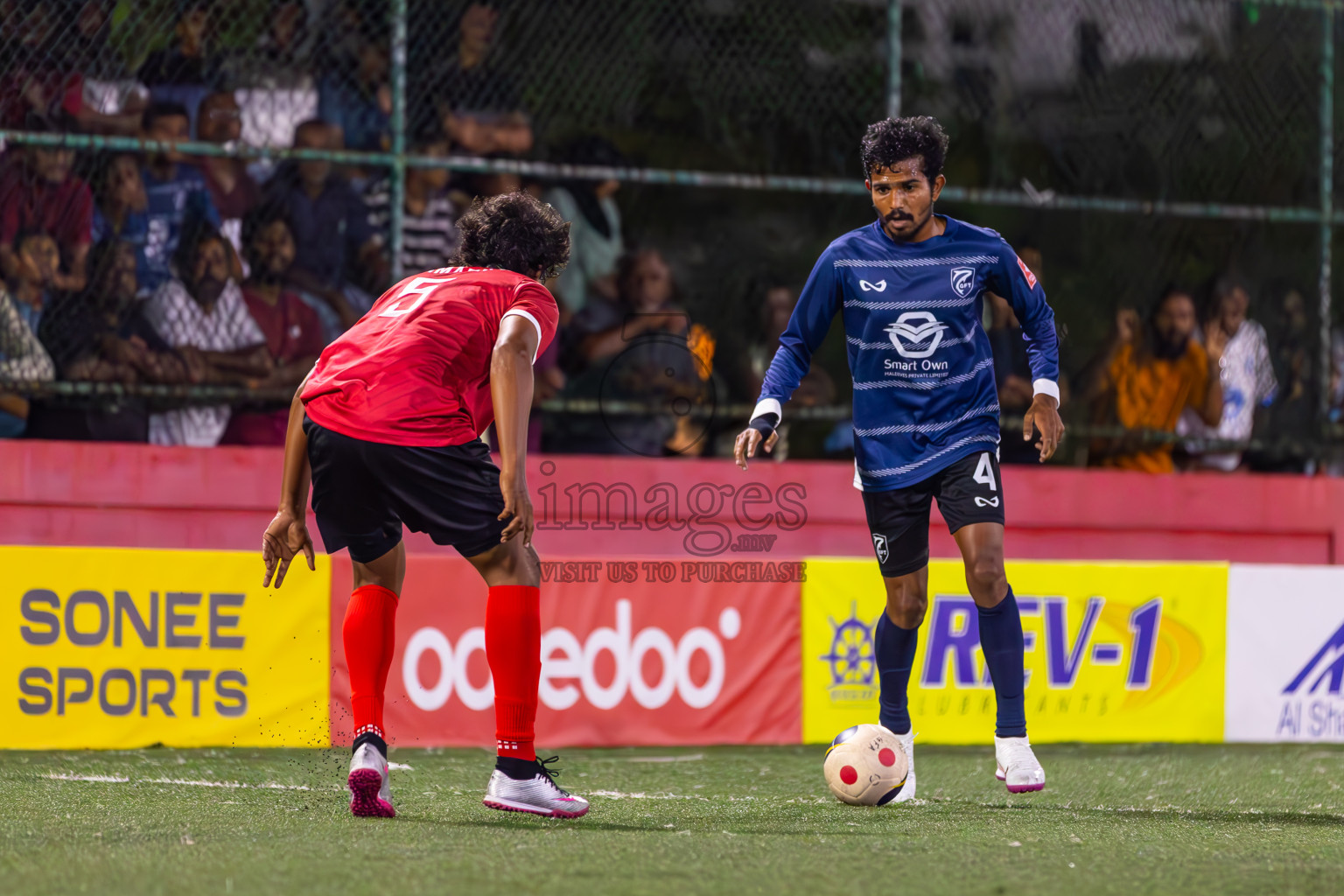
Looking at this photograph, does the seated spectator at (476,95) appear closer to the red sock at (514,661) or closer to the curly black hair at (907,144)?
the curly black hair at (907,144)

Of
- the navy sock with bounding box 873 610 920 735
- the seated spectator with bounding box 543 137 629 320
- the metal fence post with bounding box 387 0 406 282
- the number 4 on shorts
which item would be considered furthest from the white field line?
the seated spectator with bounding box 543 137 629 320

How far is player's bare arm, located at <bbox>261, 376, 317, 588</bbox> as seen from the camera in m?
4.23

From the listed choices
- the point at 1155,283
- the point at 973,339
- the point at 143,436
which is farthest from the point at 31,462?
the point at 1155,283

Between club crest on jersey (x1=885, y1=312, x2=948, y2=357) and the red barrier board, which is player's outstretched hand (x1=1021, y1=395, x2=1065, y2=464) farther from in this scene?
the red barrier board

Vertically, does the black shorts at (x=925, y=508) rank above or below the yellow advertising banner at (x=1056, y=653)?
above

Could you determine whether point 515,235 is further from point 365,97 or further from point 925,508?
point 365,97

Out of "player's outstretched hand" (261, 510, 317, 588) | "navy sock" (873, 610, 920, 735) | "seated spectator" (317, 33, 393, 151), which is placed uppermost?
"seated spectator" (317, 33, 393, 151)

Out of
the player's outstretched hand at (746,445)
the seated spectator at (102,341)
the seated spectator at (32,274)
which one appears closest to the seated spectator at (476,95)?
the seated spectator at (102,341)

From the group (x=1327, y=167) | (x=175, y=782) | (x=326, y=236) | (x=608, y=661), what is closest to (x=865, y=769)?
(x=175, y=782)

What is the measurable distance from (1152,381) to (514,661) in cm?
595

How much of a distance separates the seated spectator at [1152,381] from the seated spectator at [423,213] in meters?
3.70

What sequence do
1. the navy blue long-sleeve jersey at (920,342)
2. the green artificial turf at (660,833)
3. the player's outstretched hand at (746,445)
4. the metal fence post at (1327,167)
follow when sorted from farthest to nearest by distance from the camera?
the metal fence post at (1327,167), the navy blue long-sleeve jersey at (920,342), the player's outstretched hand at (746,445), the green artificial turf at (660,833)

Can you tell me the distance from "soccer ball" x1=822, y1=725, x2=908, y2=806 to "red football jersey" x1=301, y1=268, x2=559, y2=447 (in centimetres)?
152

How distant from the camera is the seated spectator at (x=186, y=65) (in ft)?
25.5
